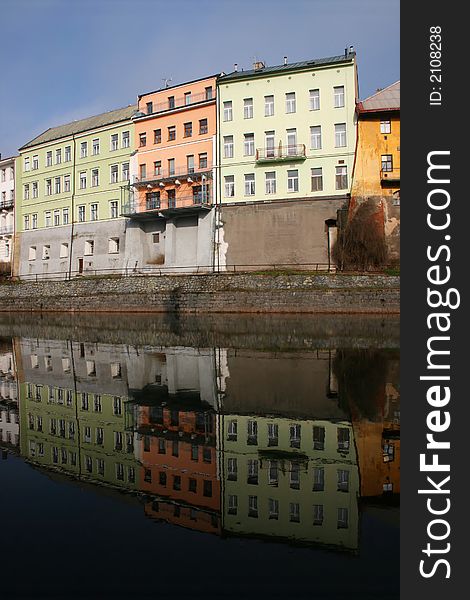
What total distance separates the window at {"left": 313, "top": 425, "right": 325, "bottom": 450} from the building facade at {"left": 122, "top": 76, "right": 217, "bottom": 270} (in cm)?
3594

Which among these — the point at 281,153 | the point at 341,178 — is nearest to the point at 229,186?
the point at 281,153

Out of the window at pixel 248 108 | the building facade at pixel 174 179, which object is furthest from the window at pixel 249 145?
the building facade at pixel 174 179

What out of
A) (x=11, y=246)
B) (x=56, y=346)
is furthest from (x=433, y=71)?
(x=11, y=246)

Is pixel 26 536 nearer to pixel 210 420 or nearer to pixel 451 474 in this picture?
pixel 451 474

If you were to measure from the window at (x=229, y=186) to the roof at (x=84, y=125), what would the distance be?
45.0 ft

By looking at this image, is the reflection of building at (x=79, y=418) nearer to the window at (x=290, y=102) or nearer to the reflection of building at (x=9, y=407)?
the reflection of building at (x=9, y=407)

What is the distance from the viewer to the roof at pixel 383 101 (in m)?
40.7

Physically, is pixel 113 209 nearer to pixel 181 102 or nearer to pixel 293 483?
pixel 181 102

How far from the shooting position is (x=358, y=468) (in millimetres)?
5777

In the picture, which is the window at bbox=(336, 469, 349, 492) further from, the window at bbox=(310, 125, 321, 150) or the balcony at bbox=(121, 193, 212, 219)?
the window at bbox=(310, 125, 321, 150)

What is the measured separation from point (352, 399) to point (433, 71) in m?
5.70

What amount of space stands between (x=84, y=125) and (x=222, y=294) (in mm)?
32093

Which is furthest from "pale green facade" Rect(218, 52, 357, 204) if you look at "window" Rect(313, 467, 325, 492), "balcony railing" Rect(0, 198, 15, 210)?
"window" Rect(313, 467, 325, 492)

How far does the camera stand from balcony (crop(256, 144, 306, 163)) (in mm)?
41562
